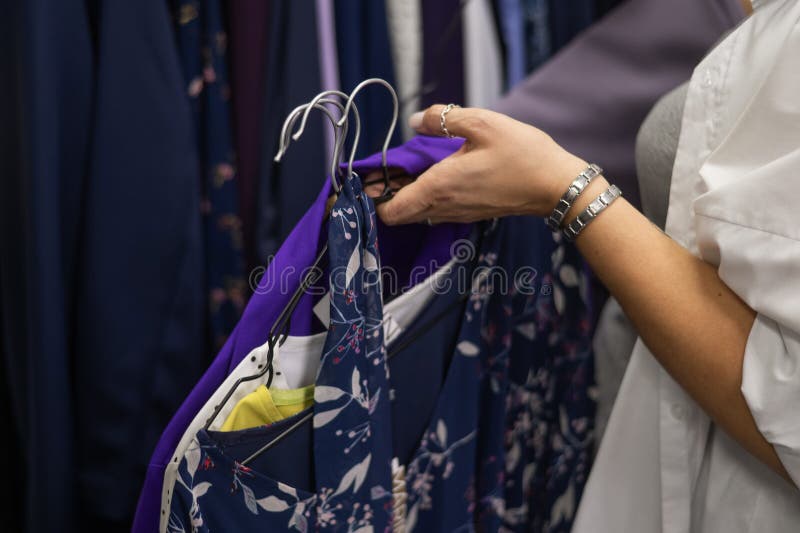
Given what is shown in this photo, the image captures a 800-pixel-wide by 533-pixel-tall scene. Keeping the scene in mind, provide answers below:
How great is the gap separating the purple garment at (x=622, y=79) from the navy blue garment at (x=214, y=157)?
360 millimetres

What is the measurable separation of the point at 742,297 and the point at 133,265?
63 cm

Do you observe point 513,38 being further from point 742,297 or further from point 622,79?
point 742,297

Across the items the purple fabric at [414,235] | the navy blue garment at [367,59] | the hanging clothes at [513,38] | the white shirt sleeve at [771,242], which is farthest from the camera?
the hanging clothes at [513,38]

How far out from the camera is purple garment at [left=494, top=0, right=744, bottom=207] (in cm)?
82

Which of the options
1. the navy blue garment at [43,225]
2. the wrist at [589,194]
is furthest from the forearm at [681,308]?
the navy blue garment at [43,225]

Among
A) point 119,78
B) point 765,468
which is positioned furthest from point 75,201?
point 765,468

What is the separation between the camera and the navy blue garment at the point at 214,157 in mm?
738

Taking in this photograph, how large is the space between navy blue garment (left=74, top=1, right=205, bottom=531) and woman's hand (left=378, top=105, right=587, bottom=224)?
326 millimetres

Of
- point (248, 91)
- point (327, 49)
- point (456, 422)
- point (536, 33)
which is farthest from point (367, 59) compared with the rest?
point (456, 422)

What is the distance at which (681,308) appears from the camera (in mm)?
494

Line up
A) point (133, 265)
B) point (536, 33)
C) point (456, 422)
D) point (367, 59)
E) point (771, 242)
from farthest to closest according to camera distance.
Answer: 1. point (536, 33)
2. point (367, 59)
3. point (133, 265)
4. point (456, 422)
5. point (771, 242)

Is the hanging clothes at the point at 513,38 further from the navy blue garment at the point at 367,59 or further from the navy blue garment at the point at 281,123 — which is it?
the navy blue garment at the point at 281,123

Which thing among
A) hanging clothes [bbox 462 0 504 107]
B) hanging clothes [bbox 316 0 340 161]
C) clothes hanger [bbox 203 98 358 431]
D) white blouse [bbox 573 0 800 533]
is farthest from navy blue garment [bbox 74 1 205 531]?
white blouse [bbox 573 0 800 533]

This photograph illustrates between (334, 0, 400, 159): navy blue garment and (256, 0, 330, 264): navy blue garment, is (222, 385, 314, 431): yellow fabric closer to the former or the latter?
(256, 0, 330, 264): navy blue garment
